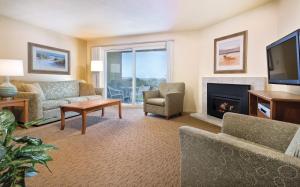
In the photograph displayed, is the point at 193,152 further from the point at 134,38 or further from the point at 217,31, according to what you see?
the point at 134,38

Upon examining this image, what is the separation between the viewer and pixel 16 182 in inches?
30.2

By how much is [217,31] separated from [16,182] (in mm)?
4334

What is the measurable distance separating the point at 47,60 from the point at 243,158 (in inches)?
197

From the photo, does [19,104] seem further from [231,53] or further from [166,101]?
[231,53]

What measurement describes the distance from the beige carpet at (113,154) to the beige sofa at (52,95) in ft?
0.96

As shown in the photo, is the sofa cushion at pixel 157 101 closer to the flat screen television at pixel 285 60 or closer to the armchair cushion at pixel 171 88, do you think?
the armchair cushion at pixel 171 88

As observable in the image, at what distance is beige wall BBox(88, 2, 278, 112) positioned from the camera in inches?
124

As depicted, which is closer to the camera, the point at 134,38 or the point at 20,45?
the point at 20,45

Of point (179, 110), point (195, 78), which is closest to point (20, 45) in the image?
point (179, 110)

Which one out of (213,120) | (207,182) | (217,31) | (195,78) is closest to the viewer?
(207,182)

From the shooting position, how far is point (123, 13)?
11.6ft

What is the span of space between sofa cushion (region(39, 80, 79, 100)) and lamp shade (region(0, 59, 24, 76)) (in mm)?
902

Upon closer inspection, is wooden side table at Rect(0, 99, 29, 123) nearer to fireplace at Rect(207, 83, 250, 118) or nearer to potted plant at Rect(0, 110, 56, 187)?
potted plant at Rect(0, 110, 56, 187)

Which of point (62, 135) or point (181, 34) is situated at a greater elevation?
point (181, 34)
